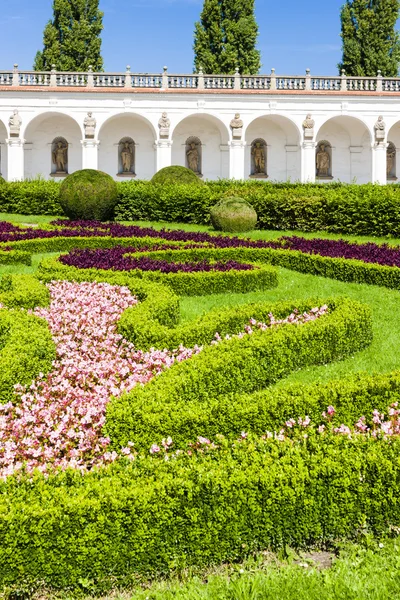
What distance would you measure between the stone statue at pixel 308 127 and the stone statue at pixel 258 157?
11.5ft

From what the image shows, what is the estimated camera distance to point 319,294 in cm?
1078

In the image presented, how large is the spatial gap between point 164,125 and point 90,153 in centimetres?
472

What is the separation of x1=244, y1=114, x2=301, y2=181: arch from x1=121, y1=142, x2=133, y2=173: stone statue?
7.54 m

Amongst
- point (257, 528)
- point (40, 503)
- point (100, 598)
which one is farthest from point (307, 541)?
point (40, 503)

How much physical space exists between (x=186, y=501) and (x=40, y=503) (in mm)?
863

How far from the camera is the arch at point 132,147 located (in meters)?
39.2

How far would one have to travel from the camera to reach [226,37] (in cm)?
4309

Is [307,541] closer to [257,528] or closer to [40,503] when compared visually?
[257,528]

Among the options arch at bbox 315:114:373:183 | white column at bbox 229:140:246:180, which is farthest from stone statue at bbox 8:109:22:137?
arch at bbox 315:114:373:183

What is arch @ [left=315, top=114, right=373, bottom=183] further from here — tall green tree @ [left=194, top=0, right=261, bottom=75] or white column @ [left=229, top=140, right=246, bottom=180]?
tall green tree @ [left=194, top=0, right=261, bottom=75]

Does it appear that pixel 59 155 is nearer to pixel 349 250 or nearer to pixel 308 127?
pixel 308 127

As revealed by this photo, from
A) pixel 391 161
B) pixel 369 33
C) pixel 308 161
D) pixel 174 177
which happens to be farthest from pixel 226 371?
pixel 369 33

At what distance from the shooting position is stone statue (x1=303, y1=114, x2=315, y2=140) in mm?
37375

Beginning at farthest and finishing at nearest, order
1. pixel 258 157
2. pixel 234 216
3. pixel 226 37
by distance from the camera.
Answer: pixel 226 37
pixel 258 157
pixel 234 216
